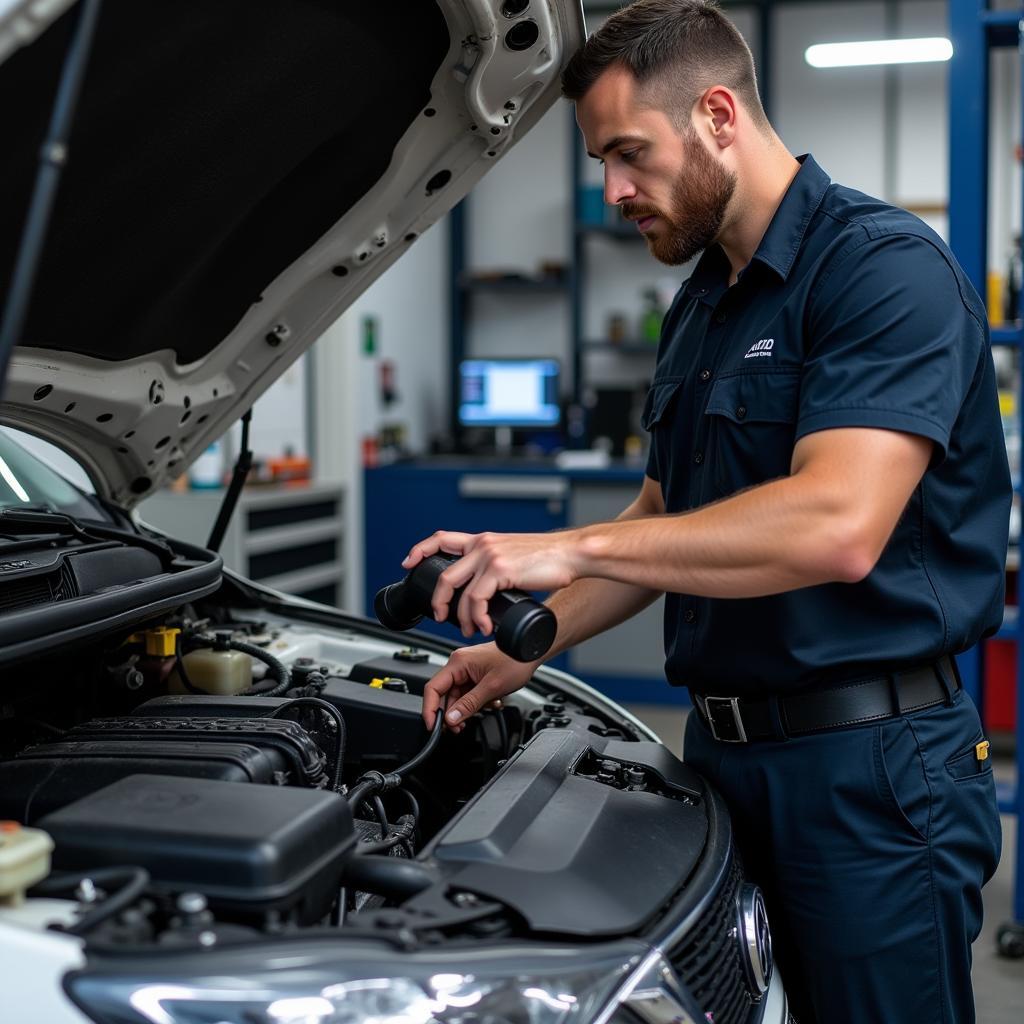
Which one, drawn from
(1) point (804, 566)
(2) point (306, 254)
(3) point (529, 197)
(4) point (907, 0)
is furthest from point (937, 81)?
(1) point (804, 566)

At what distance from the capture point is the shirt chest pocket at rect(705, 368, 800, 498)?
139 cm

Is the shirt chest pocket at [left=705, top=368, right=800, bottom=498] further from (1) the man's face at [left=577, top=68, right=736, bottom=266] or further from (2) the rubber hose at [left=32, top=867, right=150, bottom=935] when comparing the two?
(2) the rubber hose at [left=32, top=867, right=150, bottom=935]

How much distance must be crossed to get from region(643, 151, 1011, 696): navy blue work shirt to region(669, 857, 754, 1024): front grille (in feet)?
0.98

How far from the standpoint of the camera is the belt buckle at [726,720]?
1.45 metres

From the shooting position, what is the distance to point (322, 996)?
838 mm

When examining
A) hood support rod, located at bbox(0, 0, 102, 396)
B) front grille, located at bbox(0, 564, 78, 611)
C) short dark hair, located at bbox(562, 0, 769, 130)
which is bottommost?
front grille, located at bbox(0, 564, 78, 611)

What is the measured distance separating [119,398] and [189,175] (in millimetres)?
440

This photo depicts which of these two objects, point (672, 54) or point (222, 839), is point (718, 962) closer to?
point (222, 839)

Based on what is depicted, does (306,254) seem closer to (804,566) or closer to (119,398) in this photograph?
(119,398)

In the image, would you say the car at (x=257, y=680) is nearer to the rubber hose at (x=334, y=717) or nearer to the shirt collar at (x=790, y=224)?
the rubber hose at (x=334, y=717)

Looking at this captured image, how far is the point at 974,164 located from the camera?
2.80 metres

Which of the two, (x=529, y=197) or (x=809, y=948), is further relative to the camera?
(x=529, y=197)

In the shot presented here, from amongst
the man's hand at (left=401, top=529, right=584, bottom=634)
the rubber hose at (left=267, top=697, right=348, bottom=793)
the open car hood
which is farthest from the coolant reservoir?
the man's hand at (left=401, top=529, right=584, bottom=634)

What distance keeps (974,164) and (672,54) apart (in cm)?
168
